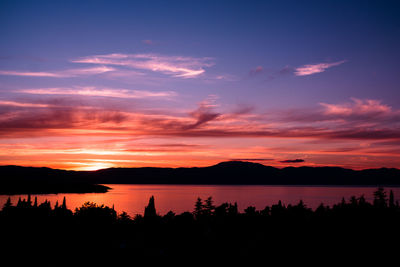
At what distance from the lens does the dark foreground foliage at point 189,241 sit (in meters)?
36.2

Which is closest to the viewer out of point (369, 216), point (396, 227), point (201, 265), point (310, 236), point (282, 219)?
point (201, 265)

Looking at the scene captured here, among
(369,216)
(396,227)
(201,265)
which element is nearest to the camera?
(201,265)

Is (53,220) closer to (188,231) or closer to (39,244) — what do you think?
(39,244)

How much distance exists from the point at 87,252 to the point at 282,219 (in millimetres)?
29222

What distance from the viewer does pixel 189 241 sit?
4119 cm

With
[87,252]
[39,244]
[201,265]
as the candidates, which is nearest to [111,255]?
[87,252]

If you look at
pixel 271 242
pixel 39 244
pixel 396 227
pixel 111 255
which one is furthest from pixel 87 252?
pixel 396 227

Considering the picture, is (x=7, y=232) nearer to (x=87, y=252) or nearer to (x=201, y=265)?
(x=87, y=252)

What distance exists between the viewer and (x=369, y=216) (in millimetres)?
58781

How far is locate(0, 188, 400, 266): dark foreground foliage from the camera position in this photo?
1425 inches

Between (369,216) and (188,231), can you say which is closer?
(188,231)

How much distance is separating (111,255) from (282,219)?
2786 centimetres

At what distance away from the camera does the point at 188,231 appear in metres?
46.2

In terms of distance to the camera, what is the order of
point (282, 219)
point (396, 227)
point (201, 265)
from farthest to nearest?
point (282, 219)
point (396, 227)
point (201, 265)
